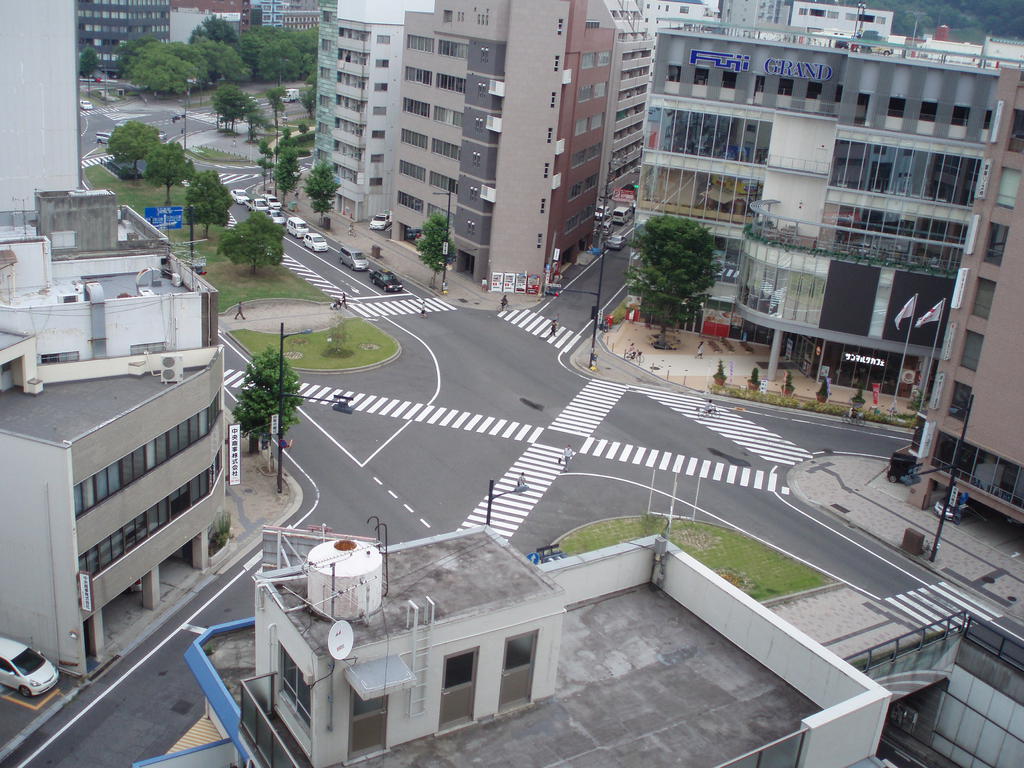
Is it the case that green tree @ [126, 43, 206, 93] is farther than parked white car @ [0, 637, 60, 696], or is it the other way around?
green tree @ [126, 43, 206, 93]

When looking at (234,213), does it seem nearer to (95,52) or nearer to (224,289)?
(224,289)

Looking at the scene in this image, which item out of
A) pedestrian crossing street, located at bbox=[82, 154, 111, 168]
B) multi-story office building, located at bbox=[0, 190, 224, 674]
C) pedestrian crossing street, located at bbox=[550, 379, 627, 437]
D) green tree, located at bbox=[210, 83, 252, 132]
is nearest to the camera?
multi-story office building, located at bbox=[0, 190, 224, 674]

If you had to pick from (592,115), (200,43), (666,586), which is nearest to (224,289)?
(592,115)

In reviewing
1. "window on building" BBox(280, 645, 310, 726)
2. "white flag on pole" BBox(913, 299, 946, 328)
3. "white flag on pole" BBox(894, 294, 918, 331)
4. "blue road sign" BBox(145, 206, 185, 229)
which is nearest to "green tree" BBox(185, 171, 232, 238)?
"blue road sign" BBox(145, 206, 185, 229)

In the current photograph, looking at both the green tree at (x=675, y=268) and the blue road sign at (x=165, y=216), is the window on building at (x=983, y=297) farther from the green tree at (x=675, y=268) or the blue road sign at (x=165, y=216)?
the blue road sign at (x=165, y=216)

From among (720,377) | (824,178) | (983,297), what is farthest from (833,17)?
(983,297)

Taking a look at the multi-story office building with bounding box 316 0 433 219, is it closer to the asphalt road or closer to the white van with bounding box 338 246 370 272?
the white van with bounding box 338 246 370 272
